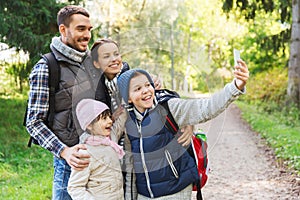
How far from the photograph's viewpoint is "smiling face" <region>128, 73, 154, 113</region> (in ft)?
8.80

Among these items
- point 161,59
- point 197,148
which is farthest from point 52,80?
point 197,148

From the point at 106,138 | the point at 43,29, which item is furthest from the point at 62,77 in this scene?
the point at 43,29

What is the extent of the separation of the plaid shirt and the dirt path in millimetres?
2214

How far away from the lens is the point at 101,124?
266cm

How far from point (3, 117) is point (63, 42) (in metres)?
9.65

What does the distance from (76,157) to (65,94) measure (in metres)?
0.40

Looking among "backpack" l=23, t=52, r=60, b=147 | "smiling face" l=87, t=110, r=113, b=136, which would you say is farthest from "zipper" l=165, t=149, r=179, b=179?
"backpack" l=23, t=52, r=60, b=147

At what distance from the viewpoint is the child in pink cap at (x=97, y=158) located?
2619 millimetres

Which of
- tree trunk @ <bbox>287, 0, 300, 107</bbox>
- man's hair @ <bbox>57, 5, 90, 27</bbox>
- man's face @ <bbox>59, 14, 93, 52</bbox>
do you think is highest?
man's hair @ <bbox>57, 5, 90, 27</bbox>

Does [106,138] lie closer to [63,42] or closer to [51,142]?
[51,142]

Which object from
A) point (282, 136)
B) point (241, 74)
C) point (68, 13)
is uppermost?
point (68, 13)

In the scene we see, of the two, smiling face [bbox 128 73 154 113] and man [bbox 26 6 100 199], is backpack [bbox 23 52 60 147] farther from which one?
smiling face [bbox 128 73 154 113]

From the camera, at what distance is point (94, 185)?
2.66 meters

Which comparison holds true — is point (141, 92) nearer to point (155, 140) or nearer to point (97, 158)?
point (155, 140)
